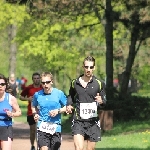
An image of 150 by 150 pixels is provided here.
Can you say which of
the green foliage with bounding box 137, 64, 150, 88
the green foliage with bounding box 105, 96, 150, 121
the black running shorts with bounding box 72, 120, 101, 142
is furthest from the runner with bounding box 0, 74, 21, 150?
the green foliage with bounding box 137, 64, 150, 88

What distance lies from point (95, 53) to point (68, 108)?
35.3 m

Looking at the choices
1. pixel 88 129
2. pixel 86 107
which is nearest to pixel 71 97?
pixel 86 107

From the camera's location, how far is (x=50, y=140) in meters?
12.1

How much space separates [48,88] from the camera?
1186 centimetres

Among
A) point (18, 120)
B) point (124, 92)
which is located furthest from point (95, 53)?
point (124, 92)

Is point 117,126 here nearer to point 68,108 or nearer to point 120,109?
point 120,109

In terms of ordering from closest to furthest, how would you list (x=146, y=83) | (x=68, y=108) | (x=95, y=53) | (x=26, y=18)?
1. (x=68, y=108)
2. (x=26, y=18)
3. (x=95, y=53)
4. (x=146, y=83)

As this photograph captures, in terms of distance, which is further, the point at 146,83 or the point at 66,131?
the point at 146,83

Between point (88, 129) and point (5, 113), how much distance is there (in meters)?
1.45

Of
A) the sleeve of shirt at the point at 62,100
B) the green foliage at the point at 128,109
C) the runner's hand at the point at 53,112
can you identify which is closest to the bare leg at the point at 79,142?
the runner's hand at the point at 53,112

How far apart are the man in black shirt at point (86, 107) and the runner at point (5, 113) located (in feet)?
3.06

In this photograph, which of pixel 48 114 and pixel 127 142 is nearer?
pixel 48 114

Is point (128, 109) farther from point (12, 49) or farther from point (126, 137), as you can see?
point (12, 49)

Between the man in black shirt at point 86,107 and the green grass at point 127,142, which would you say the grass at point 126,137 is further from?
the man in black shirt at point 86,107
